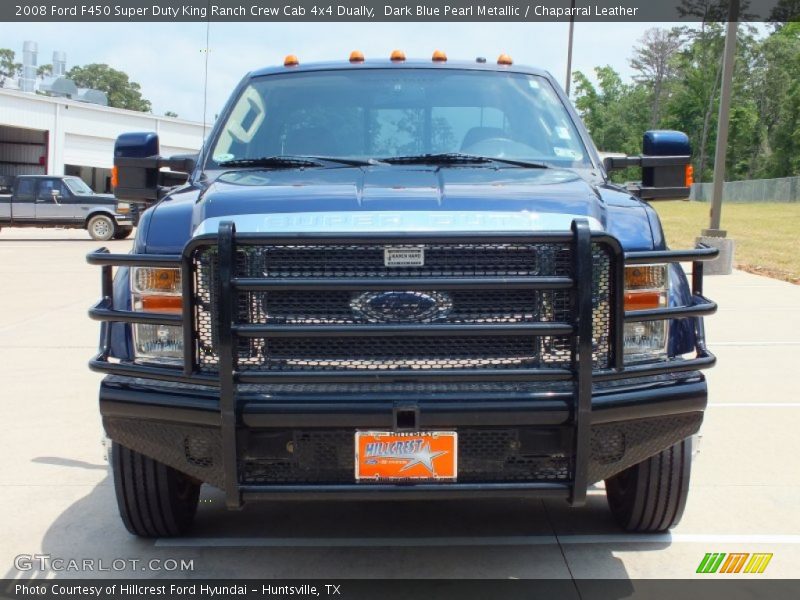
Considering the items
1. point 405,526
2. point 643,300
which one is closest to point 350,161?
point 643,300

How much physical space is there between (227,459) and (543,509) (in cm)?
185

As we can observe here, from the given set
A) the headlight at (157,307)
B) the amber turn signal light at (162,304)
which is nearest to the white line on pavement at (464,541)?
the headlight at (157,307)

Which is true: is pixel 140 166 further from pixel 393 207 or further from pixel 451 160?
pixel 393 207

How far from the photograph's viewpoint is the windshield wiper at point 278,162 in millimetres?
4137

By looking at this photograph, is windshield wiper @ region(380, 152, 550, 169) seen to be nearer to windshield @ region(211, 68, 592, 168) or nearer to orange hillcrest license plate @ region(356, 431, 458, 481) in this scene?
windshield @ region(211, 68, 592, 168)

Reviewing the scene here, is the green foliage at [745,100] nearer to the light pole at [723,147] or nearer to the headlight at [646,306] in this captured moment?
the light pole at [723,147]

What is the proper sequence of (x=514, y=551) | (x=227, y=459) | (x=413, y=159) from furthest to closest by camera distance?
1. (x=413, y=159)
2. (x=514, y=551)
3. (x=227, y=459)

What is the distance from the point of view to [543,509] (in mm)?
4418

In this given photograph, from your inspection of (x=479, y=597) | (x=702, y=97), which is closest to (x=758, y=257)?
(x=479, y=597)

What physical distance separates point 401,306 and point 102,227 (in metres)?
21.8

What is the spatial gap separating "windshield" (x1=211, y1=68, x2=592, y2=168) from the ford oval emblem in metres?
1.28

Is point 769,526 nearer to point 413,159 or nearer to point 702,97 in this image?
point 413,159

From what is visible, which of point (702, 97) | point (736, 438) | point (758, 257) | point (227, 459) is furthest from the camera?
point (702, 97)

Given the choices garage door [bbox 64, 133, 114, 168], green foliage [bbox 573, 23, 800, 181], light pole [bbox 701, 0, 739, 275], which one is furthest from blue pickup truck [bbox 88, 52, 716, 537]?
green foliage [bbox 573, 23, 800, 181]
